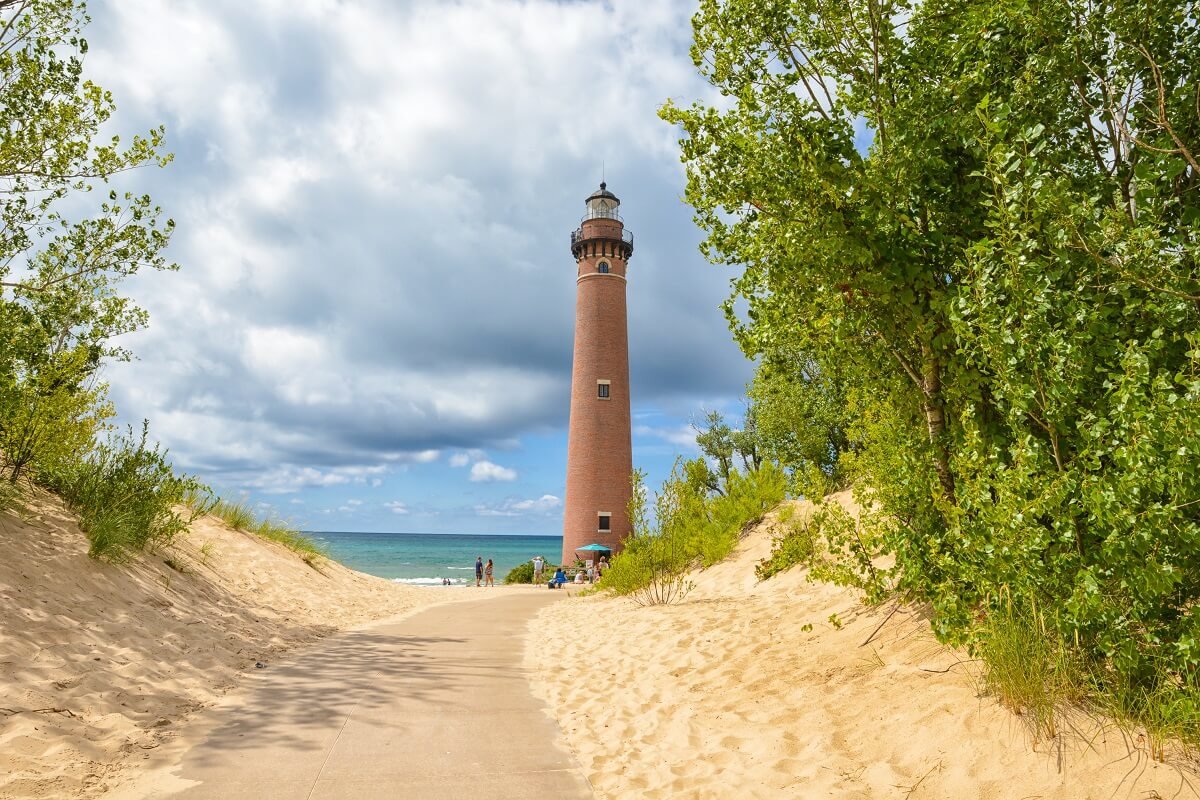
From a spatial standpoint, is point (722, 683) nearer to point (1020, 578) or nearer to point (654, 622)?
point (1020, 578)

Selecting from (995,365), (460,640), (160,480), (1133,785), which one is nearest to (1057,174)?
(995,365)

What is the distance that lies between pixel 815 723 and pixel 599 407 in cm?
2810

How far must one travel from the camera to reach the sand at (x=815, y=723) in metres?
3.91

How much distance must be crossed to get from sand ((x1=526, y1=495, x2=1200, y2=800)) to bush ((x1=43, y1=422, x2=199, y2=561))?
6.14m

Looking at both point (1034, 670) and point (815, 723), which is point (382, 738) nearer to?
point (815, 723)

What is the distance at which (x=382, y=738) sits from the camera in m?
5.29

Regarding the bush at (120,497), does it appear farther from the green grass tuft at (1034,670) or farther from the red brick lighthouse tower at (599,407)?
the red brick lighthouse tower at (599,407)

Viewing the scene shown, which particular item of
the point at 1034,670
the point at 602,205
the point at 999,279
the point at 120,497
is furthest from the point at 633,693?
the point at 602,205

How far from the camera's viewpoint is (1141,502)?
3.84 metres

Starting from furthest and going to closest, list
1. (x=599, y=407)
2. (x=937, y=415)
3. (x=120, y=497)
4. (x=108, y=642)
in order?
(x=599, y=407)
(x=120, y=497)
(x=108, y=642)
(x=937, y=415)

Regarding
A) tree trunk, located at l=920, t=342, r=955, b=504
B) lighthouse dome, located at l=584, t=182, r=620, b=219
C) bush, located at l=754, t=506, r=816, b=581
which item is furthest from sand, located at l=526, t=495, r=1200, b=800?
lighthouse dome, located at l=584, t=182, r=620, b=219

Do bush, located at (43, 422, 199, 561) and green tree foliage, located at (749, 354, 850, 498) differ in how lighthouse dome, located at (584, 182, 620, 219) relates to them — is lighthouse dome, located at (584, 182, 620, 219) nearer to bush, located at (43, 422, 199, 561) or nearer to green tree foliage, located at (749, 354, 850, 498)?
green tree foliage, located at (749, 354, 850, 498)

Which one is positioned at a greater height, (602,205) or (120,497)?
(602,205)

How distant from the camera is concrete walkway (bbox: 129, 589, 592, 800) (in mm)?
4395
